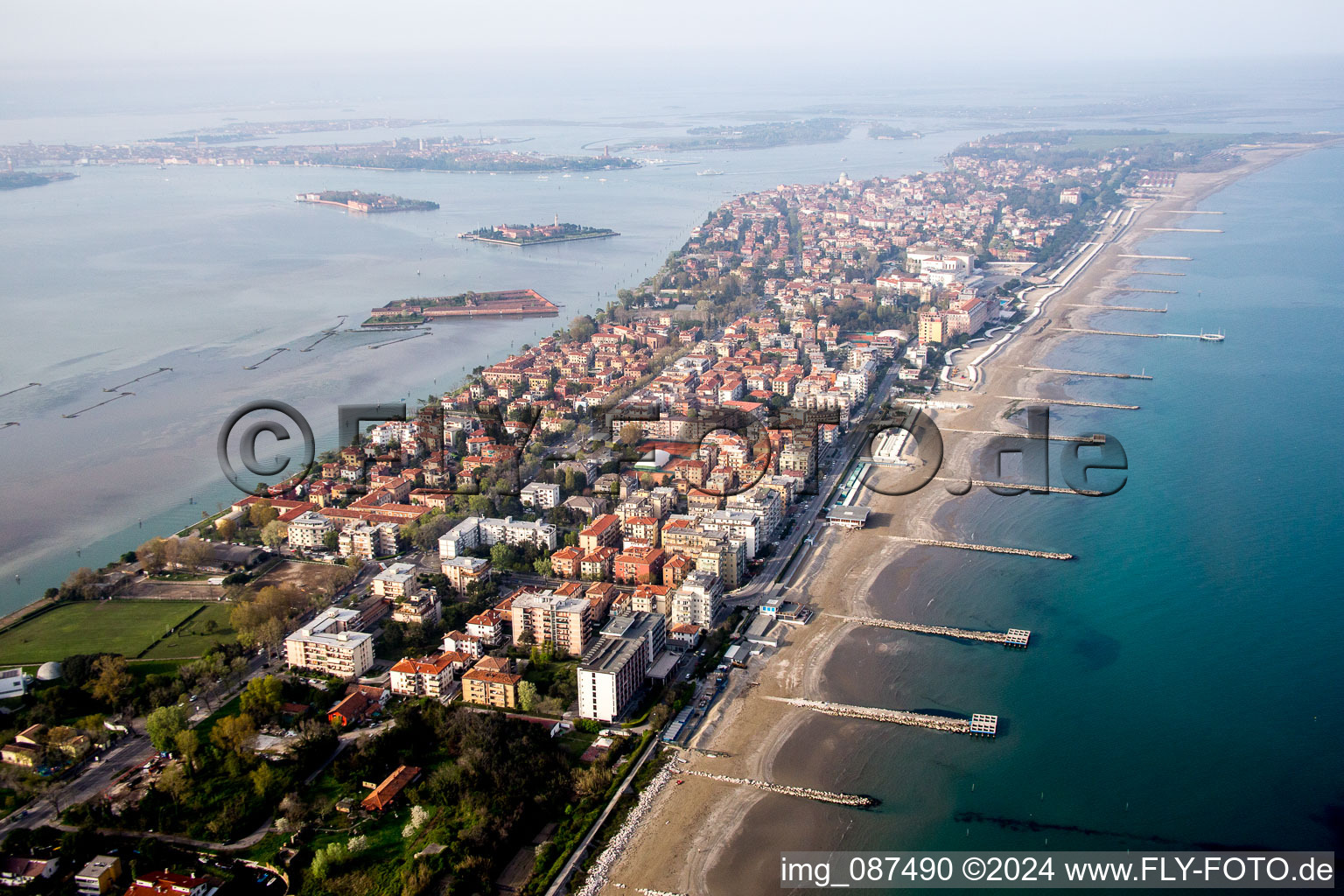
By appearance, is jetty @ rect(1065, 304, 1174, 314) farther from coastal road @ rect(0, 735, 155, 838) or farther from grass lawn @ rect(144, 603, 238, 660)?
coastal road @ rect(0, 735, 155, 838)

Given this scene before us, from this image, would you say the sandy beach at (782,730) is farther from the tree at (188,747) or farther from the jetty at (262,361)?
the jetty at (262,361)

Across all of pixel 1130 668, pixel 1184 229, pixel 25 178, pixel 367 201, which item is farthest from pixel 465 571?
pixel 25 178

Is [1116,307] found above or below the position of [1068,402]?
above

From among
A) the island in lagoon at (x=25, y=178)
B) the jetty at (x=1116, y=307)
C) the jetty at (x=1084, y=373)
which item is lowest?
the jetty at (x=1084, y=373)

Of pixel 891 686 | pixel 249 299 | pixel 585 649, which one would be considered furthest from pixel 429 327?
pixel 891 686

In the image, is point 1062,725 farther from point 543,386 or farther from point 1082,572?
point 543,386

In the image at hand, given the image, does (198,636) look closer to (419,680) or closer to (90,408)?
(419,680)

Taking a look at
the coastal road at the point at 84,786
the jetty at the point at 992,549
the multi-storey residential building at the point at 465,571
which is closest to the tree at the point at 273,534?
the multi-storey residential building at the point at 465,571

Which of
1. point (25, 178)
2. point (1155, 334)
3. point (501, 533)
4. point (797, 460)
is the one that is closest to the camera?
point (501, 533)
